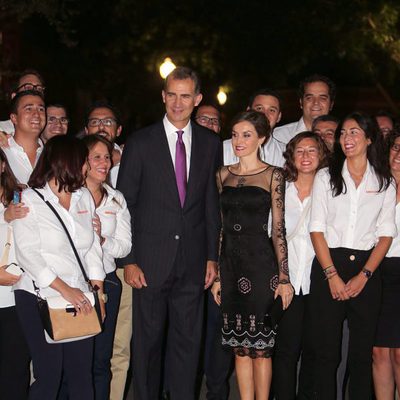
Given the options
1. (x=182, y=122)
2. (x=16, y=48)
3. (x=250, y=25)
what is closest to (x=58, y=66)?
(x=16, y=48)

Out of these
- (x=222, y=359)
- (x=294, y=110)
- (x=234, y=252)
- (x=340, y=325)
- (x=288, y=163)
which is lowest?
(x=222, y=359)

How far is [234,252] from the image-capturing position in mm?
5414

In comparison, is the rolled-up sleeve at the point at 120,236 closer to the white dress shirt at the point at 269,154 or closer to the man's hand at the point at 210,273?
the man's hand at the point at 210,273

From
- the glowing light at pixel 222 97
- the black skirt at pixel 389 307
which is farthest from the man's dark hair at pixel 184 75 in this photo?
the glowing light at pixel 222 97

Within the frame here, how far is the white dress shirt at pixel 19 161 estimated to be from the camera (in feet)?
18.5

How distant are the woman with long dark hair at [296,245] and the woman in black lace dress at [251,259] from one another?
177 millimetres

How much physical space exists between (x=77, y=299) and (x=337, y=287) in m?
1.86

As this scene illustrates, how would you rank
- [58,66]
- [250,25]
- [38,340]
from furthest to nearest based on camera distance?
[58,66] → [250,25] → [38,340]

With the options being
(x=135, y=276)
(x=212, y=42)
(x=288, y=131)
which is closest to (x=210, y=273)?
(x=135, y=276)

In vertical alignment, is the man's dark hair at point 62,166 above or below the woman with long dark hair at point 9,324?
above

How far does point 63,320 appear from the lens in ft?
15.0

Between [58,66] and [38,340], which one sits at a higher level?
[58,66]

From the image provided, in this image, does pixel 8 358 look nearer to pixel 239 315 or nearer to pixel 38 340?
pixel 38 340

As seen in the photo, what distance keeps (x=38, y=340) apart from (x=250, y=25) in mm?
16408
